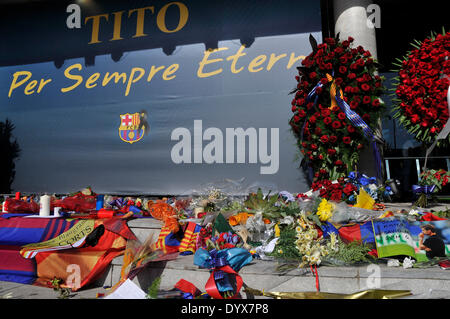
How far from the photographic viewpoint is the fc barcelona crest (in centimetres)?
486

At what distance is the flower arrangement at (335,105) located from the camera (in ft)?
11.4

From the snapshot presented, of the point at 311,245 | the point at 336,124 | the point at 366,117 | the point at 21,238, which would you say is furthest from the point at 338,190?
the point at 21,238

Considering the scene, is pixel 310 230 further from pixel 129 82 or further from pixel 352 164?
pixel 129 82

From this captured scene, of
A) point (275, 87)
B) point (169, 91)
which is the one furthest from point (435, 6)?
point (169, 91)

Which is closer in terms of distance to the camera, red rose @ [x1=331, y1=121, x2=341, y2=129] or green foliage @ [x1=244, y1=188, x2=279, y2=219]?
green foliage @ [x1=244, y1=188, x2=279, y2=219]

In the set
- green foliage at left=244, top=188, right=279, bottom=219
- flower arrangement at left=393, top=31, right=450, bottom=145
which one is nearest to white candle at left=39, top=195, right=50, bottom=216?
green foliage at left=244, top=188, right=279, bottom=219

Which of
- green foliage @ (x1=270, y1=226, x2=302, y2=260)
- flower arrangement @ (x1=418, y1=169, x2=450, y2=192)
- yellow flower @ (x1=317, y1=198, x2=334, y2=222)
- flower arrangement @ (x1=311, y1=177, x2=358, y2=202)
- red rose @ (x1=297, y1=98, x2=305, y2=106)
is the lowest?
green foliage @ (x1=270, y1=226, x2=302, y2=260)

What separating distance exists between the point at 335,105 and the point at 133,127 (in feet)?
9.52

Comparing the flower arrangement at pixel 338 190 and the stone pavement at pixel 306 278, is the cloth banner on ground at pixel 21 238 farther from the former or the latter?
the flower arrangement at pixel 338 190

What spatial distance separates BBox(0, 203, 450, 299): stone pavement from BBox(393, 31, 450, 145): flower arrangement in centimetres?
174

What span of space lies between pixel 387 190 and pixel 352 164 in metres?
0.48

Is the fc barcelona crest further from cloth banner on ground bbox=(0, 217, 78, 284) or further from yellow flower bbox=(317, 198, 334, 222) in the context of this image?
yellow flower bbox=(317, 198, 334, 222)

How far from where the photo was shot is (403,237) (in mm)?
2195

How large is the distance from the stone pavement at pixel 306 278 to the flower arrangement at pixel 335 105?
1.64 meters
